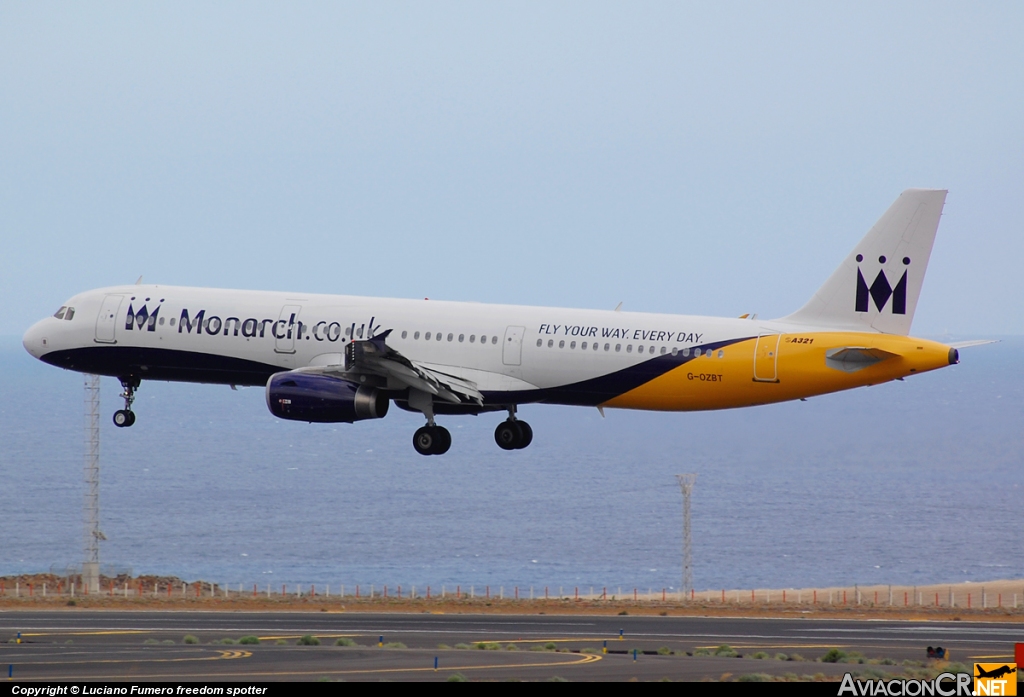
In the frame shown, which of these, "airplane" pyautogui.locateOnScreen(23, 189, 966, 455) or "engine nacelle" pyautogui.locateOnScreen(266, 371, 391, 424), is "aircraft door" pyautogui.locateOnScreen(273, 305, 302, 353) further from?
"engine nacelle" pyautogui.locateOnScreen(266, 371, 391, 424)

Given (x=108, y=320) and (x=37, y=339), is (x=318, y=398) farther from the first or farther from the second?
(x=37, y=339)

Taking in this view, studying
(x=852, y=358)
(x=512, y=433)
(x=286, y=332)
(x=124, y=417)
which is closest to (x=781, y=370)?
(x=852, y=358)

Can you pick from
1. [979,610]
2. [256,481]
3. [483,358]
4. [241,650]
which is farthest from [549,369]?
[256,481]

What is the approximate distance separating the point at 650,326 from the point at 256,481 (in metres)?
149

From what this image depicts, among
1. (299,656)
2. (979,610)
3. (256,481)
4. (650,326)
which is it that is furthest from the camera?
(256,481)

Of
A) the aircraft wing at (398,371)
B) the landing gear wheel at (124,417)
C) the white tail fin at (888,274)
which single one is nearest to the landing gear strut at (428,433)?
the aircraft wing at (398,371)

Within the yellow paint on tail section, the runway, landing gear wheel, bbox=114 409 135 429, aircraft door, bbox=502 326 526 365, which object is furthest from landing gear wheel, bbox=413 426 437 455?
landing gear wheel, bbox=114 409 135 429

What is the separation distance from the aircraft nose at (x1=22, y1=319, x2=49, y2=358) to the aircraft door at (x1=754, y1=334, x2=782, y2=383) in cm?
2752

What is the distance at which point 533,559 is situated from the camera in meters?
145

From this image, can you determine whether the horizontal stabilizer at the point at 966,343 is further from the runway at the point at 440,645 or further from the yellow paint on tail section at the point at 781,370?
the runway at the point at 440,645

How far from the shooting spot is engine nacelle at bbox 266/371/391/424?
1967 inches

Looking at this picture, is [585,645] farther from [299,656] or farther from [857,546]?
[857,546]

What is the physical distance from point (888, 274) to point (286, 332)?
2098 centimetres

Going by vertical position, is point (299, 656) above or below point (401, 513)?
below
